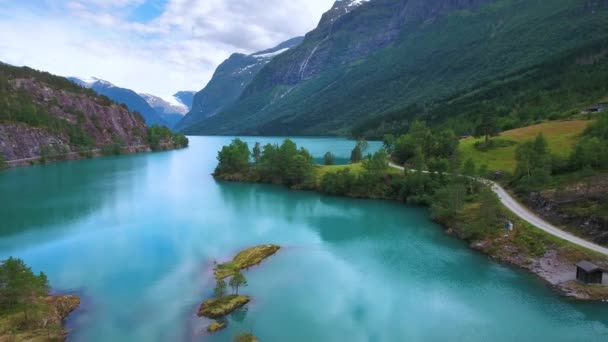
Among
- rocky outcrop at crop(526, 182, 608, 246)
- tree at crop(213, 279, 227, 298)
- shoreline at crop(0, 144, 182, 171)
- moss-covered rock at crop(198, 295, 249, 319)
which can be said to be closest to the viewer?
moss-covered rock at crop(198, 295, 249, 319)

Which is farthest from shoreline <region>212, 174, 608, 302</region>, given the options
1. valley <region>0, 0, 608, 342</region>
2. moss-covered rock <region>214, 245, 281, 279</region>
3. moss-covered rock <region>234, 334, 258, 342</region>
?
moss-covered rock <region>234, 334, 258, 342</region>

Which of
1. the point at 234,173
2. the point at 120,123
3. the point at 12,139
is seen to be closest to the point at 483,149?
the point at 234,173

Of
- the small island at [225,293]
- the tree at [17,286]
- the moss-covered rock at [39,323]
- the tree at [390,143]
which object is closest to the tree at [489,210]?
the small island at [225,293]

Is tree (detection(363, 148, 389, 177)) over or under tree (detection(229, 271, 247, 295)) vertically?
over

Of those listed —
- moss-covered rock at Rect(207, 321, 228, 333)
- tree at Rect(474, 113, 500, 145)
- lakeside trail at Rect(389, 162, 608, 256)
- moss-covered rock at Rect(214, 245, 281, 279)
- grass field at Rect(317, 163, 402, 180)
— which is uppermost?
tree at Rect(474, 113, 500, 145)

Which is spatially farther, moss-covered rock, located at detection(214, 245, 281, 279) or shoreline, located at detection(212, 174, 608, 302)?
moss-covered rock, located at detection(214, 245, 281, 279)

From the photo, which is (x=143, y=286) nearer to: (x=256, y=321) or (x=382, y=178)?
(x=256, y=321)

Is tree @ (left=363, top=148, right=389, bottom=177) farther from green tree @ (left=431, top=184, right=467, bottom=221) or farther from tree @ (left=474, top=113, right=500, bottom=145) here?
tree @ (left=474, top=113, right=500, bottom=145)

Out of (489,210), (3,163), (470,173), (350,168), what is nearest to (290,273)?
(489,210)
